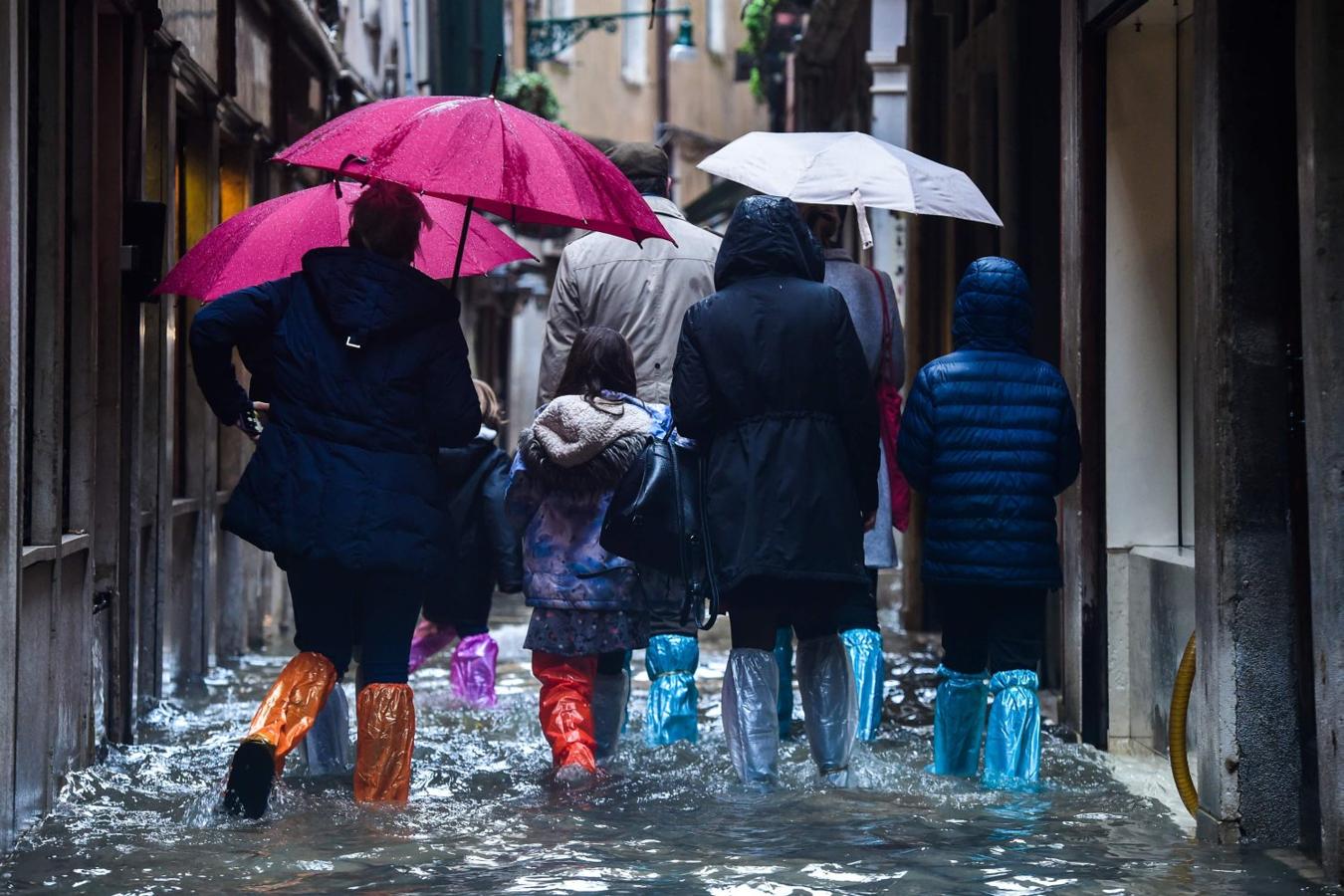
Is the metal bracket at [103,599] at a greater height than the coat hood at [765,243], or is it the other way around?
the coat hood at [765,243]

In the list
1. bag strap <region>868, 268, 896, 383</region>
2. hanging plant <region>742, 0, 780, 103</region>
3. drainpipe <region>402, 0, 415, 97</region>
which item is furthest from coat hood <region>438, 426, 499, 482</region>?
hanging plant <region>742, 0, 780, 103</region>

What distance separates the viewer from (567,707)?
666 cm

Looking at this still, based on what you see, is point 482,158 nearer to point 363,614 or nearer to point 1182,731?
point 363,614

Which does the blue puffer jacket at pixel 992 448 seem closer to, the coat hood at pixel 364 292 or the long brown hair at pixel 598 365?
the long brown hair at pixel 598 365

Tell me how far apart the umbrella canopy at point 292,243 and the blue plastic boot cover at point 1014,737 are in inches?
90.3

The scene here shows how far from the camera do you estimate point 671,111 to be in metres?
36.6

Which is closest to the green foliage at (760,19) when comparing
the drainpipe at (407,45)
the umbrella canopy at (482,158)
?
the drainpipe at (407,45)

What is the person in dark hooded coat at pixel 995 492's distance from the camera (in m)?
6.25

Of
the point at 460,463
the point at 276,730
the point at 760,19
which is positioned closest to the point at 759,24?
the point at 760,19

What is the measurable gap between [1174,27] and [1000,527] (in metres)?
2.29

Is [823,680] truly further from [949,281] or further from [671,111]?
[671,111]

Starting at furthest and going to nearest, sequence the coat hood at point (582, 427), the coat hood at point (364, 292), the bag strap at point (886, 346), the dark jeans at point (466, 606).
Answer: the dark jeans at point (466, 606)
the bag strap at point (886, 346)
the coat hood at point (582, 427)
the coat hood at point (364, 292)

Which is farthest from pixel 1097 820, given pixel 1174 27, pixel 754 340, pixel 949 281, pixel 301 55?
pixel 301 55

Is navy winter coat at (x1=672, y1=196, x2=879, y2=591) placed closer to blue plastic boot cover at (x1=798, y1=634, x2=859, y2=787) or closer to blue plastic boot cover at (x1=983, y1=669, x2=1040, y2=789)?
blue plastic boot cover at (x1=798, y1=634, x2=859, y2=787)
